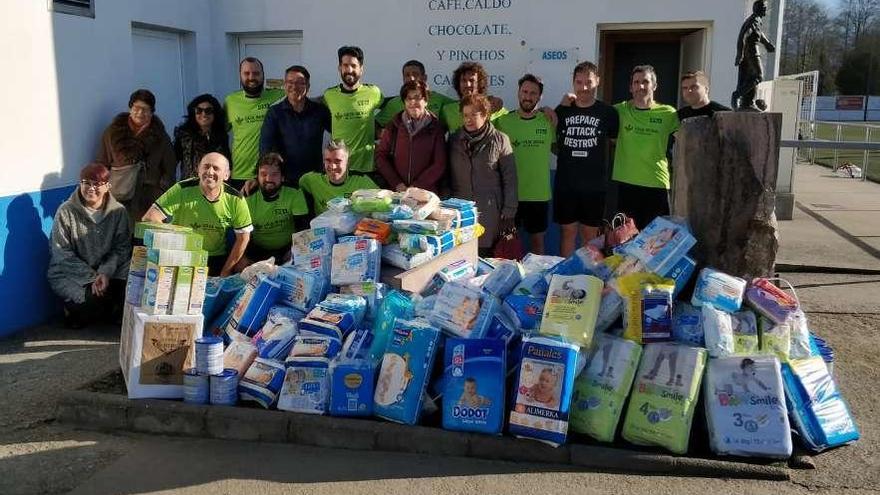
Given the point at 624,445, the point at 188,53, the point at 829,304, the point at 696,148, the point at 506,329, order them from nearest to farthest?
the point at 624,445 < the point at 506,329 < the point at 696,148 < the point at 829,304 < the point at 188,53

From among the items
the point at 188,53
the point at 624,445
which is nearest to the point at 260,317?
the point at 624,445

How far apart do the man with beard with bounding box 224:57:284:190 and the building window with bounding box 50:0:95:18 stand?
1.44 m

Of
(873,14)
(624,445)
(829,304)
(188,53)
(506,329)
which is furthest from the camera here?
(873,14)

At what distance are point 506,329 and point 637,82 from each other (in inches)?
122

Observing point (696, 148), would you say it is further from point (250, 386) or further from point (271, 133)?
point (271, 133)

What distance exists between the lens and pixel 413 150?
260 inches

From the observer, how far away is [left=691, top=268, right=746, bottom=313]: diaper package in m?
4.40

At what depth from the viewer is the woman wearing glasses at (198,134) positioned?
23.9ft

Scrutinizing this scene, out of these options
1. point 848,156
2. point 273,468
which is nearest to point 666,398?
point 273,468

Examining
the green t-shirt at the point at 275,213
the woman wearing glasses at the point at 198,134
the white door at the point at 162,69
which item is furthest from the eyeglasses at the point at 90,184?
the white door at the point at 162,69

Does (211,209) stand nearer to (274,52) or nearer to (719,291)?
(274,52)

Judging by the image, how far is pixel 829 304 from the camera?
24.2 ft

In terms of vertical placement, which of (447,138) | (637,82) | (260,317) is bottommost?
(260,317)

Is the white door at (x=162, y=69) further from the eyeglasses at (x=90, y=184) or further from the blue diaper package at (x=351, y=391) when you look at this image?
the blue diaper package at (x=351, y=391)
